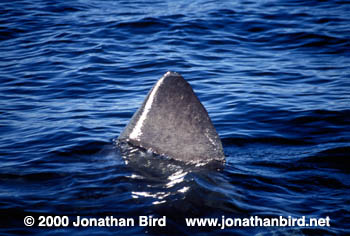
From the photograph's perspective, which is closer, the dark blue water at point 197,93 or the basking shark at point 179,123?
the dark blue water at point 197,93

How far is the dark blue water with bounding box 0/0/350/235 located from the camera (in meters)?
4.74

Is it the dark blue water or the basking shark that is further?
the basking shark

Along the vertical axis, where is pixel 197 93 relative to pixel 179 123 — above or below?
below

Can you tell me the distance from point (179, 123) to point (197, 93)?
405 cm

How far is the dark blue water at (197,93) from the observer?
15.5 ft

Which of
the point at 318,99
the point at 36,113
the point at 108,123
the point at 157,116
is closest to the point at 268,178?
the point at 157,116

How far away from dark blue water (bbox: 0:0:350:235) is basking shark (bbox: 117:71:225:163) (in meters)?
0.24

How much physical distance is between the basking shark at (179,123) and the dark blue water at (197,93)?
0.79 feet

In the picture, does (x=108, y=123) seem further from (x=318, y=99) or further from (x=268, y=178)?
(x=318, y=99)

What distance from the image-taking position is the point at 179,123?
18.4ft

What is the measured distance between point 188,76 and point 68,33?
495 centimetres

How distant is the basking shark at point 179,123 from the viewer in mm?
5562

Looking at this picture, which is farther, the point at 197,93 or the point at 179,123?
the point at 197,93

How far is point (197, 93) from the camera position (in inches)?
378
